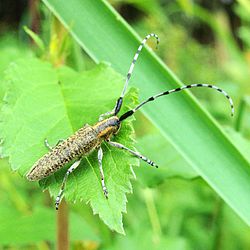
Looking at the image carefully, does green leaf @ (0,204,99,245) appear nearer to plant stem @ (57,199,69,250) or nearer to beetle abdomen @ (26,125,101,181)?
plant stem @ (57,199,69,250)

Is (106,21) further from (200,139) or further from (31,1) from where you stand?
(31,1)

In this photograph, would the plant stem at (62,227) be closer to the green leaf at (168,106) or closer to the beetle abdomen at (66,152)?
the beetle abdomen at (66,152)

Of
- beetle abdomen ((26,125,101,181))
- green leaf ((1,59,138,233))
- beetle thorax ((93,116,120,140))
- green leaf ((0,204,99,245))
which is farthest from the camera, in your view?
green leaf ((0,204,99,245))

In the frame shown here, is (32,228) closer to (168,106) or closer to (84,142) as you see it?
(84,142)

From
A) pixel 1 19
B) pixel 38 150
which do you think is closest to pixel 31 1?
pixel 38 150

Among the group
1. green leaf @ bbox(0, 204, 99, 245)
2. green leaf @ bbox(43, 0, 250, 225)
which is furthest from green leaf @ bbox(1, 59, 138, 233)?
green leaf @ bbox(0, 204, 99, 245)

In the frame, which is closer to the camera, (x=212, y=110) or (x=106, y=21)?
(x=106, y=21)
